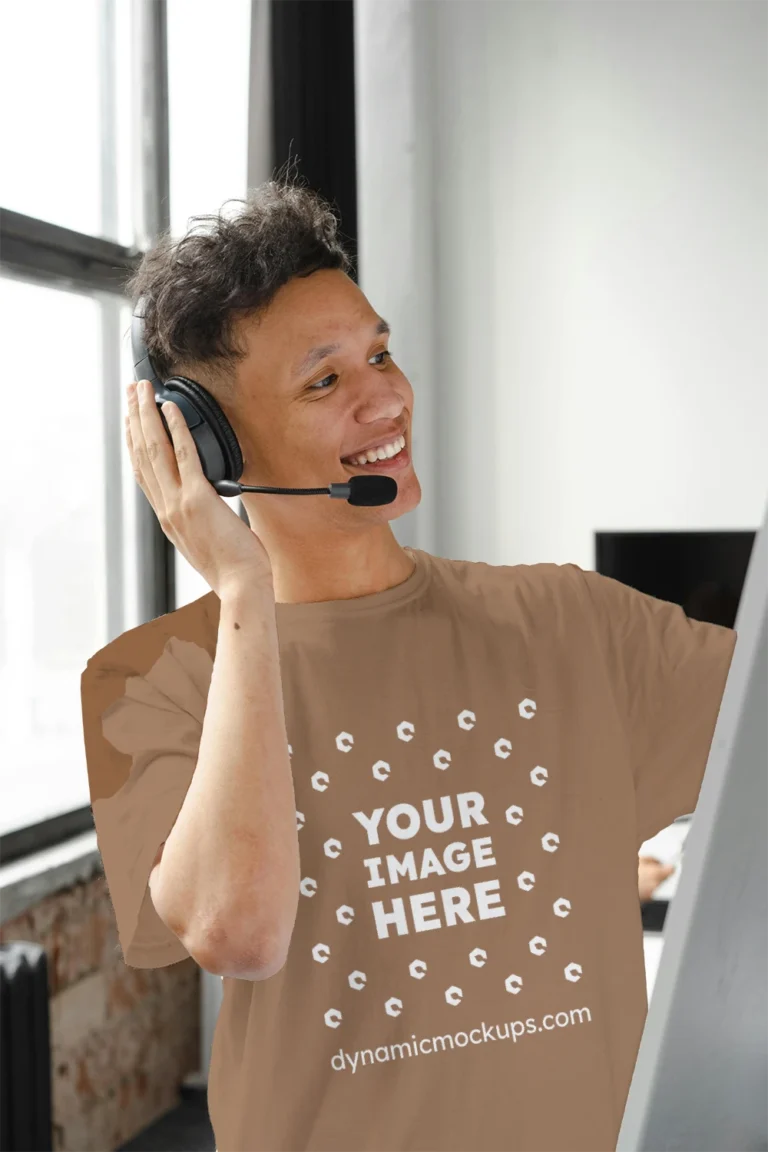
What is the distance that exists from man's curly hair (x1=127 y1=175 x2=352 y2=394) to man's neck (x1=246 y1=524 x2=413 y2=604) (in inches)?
6.4

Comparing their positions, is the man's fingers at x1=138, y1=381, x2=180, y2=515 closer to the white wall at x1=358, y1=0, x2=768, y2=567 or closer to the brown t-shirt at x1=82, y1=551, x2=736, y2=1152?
the brown t-shirt at x1=82, y1=551, x2=736, y2=1152

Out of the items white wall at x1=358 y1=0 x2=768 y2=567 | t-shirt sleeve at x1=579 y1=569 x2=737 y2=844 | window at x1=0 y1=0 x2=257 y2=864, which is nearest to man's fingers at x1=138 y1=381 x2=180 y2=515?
t-shirt sleeve at x1=579 y1=569 x2=737 y2=844

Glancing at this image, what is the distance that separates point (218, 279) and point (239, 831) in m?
0.48

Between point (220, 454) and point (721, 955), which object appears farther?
point (220, 454)

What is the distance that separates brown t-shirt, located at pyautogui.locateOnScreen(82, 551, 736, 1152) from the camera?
881 millimetres

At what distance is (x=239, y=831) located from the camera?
0.80m

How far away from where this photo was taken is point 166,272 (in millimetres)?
989

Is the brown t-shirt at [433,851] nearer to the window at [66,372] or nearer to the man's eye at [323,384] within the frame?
the man's eye at [323,384]

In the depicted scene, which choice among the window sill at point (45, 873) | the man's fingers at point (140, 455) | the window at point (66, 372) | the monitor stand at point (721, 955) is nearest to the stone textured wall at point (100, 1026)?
the window sill at point (45, 873)

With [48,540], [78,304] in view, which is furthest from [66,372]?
[48,540]

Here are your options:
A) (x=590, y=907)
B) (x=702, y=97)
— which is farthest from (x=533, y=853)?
(x=702, y=97)

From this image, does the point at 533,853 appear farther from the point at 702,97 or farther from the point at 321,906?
the point at 702,97

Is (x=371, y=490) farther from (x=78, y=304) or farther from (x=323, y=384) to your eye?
(x=78, y=304)

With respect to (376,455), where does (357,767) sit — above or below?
below
